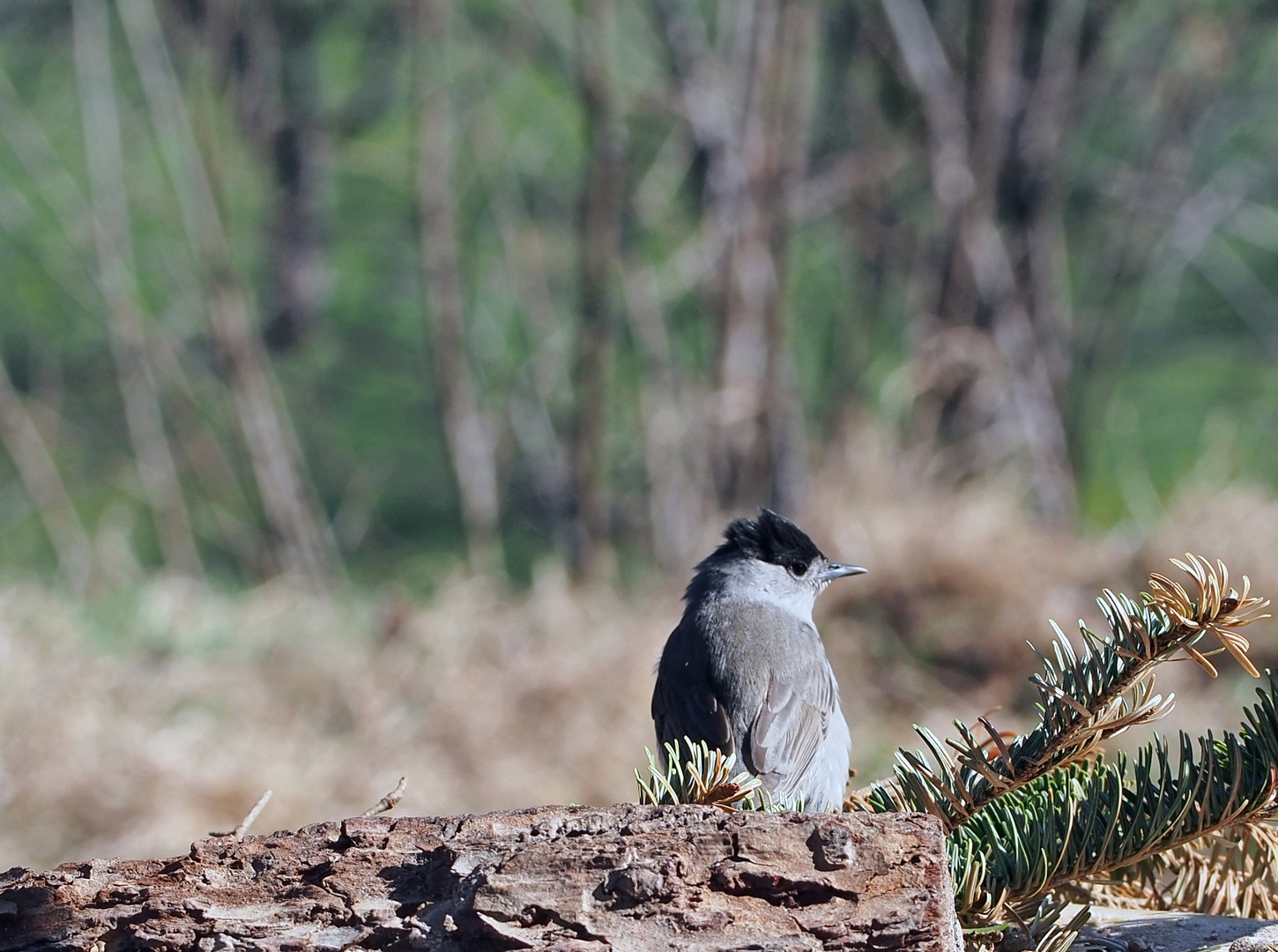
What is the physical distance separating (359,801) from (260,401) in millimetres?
3014

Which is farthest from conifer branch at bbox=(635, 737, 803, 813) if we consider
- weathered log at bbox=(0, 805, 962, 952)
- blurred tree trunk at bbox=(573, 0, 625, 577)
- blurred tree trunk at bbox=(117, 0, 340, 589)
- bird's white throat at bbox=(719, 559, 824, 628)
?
blurred tree trunk at bbox=(117, 0, 340, 589)

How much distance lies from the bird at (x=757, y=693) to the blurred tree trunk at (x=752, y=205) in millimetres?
4297

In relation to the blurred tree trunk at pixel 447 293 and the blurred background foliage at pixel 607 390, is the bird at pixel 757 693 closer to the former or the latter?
the blurred background foliage at pixel 607 390

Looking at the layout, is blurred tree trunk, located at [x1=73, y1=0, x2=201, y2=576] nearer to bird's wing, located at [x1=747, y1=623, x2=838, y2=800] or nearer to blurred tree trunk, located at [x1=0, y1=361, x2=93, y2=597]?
blurred tree trunk, located at [x1=0, y1=361, x2=93, y2=597]

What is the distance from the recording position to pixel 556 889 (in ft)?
4.18

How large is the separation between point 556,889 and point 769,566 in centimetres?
253

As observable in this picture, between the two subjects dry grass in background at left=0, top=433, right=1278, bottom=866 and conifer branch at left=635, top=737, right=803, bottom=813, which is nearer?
conifer branch at left=635, top=737, right=803, bottom=813

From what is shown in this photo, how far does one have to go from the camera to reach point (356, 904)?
1.32m

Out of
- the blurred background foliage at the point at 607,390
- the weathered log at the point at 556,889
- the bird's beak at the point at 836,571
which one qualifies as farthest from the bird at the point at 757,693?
the blurred background foliage at the point at 607,390

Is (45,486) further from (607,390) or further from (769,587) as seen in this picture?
(769,587)

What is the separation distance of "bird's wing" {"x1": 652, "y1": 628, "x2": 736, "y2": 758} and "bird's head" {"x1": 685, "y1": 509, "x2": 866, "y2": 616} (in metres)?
0.46

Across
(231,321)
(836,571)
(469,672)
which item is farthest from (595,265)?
(836,571)

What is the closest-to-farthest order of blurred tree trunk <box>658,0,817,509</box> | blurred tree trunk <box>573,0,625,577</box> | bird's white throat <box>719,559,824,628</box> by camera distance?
1. bird's white throat <box>719,559,824,628</box>
2. blurred tree trunk <box>573,0,625,577</box>
3. blurred tree trunk <box>658,0,817,509</box>

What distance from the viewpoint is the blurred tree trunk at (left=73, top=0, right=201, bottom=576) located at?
747 cm
